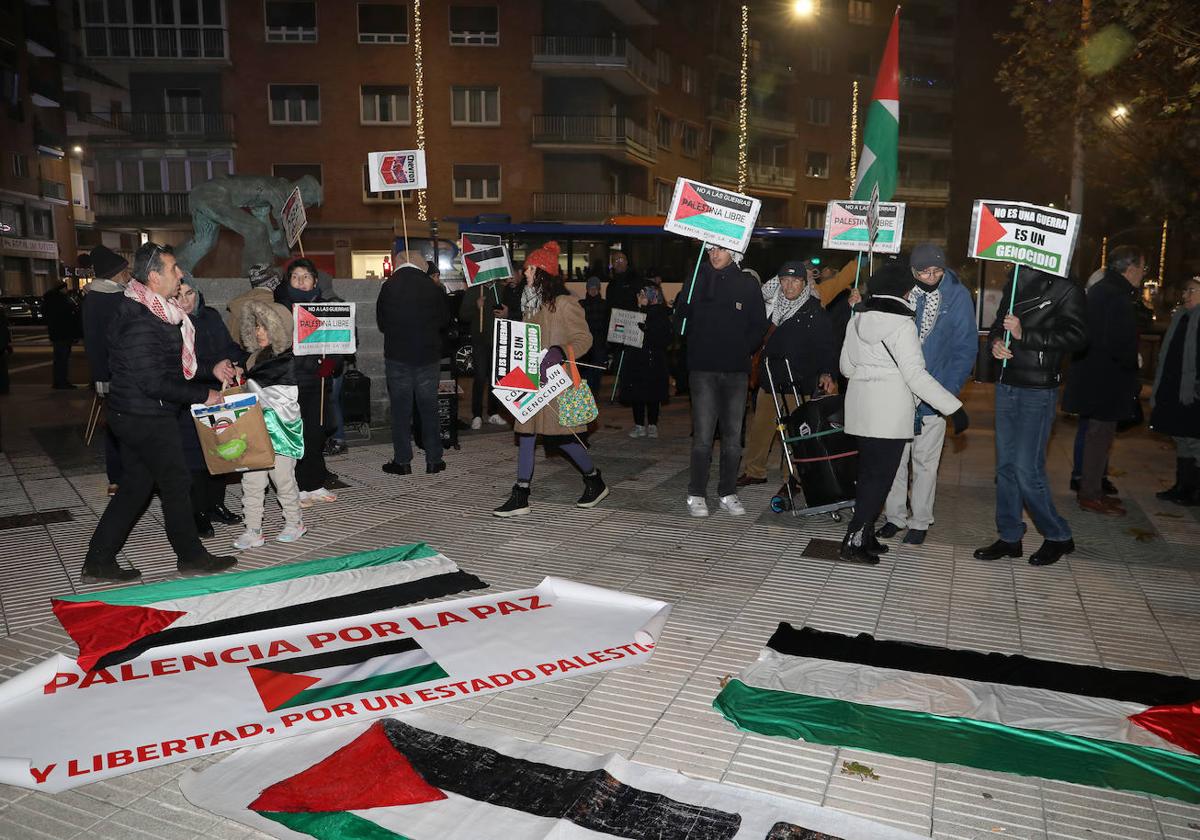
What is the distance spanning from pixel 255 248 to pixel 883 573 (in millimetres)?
9446

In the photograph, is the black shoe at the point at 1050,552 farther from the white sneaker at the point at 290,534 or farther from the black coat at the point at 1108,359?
the white sneaker at the point at 290,534

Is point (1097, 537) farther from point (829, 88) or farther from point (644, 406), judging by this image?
point (829, 88)

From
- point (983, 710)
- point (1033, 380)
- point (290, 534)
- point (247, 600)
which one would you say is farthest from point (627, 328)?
point (983, 710)

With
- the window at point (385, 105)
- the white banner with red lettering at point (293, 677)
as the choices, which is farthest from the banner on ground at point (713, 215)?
the window at point (385, 105)

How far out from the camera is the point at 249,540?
658 cm

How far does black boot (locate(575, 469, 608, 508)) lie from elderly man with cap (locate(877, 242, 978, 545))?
2.42 meters

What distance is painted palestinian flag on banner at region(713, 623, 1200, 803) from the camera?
3.62 m

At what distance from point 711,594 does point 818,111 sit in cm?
5550

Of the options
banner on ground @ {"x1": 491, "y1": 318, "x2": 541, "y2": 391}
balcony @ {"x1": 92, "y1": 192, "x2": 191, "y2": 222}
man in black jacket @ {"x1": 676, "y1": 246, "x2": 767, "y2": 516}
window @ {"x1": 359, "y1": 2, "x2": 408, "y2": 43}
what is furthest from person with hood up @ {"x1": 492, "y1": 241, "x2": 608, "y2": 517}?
balcony @ {"x1": 92, "y1": 192, "x2": 191, "y2": 222}

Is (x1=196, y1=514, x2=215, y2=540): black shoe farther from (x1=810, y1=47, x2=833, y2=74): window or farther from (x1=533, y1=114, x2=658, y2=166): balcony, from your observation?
(x1=810, y1=47, x2=833, y2=74): window

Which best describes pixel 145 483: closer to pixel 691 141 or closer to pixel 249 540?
pixel 249 540

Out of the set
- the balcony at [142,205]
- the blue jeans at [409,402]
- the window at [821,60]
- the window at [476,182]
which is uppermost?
the window at [821,60]

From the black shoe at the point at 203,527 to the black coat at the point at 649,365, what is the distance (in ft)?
18.2

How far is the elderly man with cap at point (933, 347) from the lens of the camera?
6402mm
